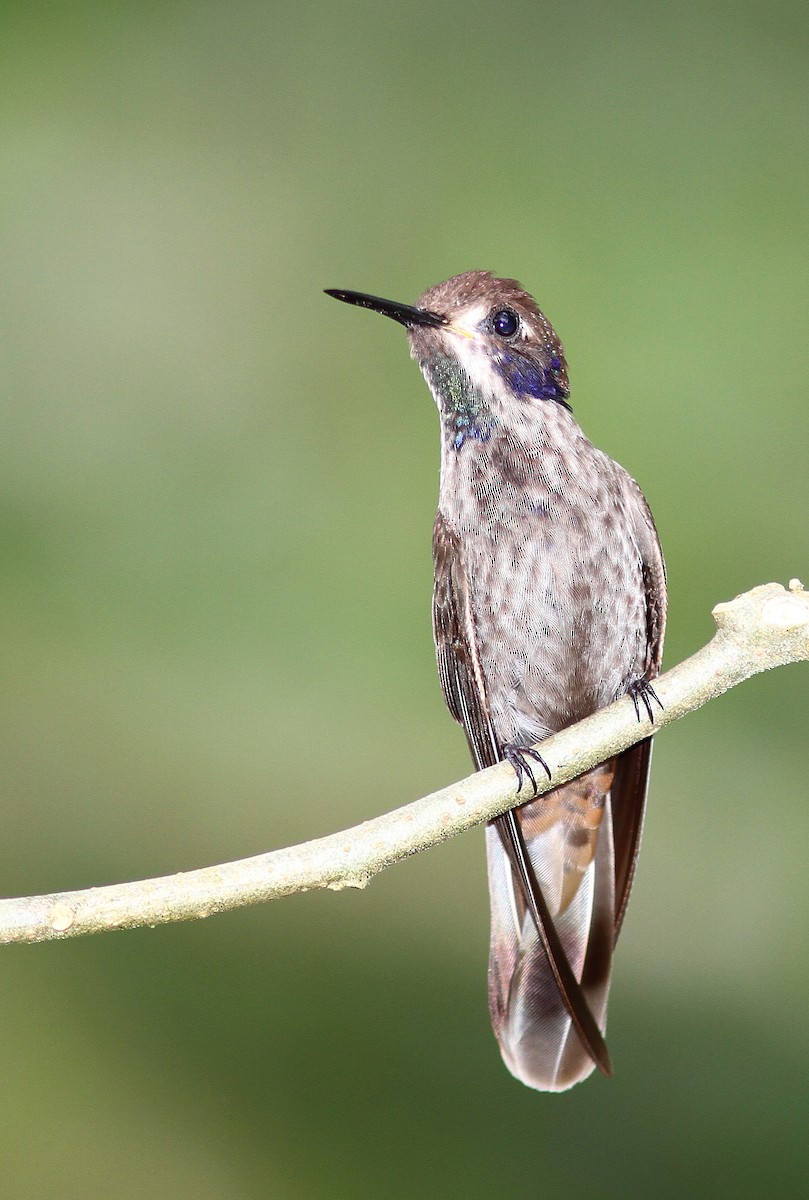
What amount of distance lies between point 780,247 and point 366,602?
1.42 m

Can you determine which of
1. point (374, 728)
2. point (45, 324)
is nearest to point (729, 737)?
point (374, 728)

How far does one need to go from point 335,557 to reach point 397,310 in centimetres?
186

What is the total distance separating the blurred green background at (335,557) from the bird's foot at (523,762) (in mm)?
1488

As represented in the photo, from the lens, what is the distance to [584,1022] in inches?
61.6

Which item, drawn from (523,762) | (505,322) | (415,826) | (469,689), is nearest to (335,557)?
(469,689)

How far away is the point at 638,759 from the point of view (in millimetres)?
1830

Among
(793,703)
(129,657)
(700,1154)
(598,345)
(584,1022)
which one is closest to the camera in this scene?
(584,1022)

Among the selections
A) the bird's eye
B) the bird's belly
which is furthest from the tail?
the bird's eye

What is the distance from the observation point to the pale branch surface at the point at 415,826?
3.97 feet

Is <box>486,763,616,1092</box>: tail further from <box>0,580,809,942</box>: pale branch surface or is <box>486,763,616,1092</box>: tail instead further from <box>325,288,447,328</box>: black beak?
<box>325,288,447,328</box>: black beak

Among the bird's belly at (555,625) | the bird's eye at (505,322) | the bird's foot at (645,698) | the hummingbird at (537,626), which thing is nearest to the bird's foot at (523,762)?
the hummingbird at (537,626)

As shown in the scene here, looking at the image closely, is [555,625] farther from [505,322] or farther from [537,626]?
[505,322]

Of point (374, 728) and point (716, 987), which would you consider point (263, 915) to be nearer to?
point (374, 728)

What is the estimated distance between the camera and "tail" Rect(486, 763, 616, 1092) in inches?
69.3
